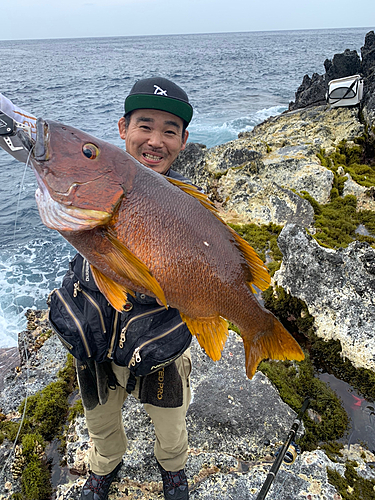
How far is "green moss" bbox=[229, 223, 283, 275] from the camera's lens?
21.8ft

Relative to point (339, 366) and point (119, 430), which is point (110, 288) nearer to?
point (119, 430)

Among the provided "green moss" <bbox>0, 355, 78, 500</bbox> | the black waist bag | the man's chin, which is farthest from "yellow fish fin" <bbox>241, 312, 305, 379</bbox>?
"green moss" <bbox>0, 355, 78, 500</bbox>

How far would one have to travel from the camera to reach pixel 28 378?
413 centimetres

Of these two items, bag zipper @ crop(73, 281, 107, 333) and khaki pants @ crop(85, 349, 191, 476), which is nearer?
bag zipper @ crop(73, 281, 107, 333)

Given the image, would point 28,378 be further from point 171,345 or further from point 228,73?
point 228,73

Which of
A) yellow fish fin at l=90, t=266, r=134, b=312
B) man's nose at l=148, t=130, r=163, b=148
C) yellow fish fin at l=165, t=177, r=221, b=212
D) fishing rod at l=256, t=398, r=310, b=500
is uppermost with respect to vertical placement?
man's nose at l=148, t=130, r=163, b=148

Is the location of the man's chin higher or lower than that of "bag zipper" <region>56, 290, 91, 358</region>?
higher

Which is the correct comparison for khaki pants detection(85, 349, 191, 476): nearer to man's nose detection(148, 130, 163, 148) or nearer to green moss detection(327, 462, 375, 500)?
green moss detection(327, 462, 375, 500)

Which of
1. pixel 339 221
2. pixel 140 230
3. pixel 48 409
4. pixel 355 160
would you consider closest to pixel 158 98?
pixel 140 230

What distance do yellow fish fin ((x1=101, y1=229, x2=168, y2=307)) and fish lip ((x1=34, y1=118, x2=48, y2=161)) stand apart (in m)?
0.50

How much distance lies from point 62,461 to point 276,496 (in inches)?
84.2

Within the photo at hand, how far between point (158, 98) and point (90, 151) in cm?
102

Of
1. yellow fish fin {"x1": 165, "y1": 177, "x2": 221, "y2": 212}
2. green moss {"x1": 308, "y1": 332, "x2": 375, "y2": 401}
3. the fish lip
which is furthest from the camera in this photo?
green moss {"x1": 308, "y1": 332, "x2": 375, "y2": 401}

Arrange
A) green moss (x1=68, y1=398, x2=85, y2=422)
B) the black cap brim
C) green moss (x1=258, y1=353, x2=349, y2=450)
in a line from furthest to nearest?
green moss (x1=68, y1=398, x2=85, y2=422), green moss (x1=258, y1=353, x2=349, y2=450), the black cap brim
